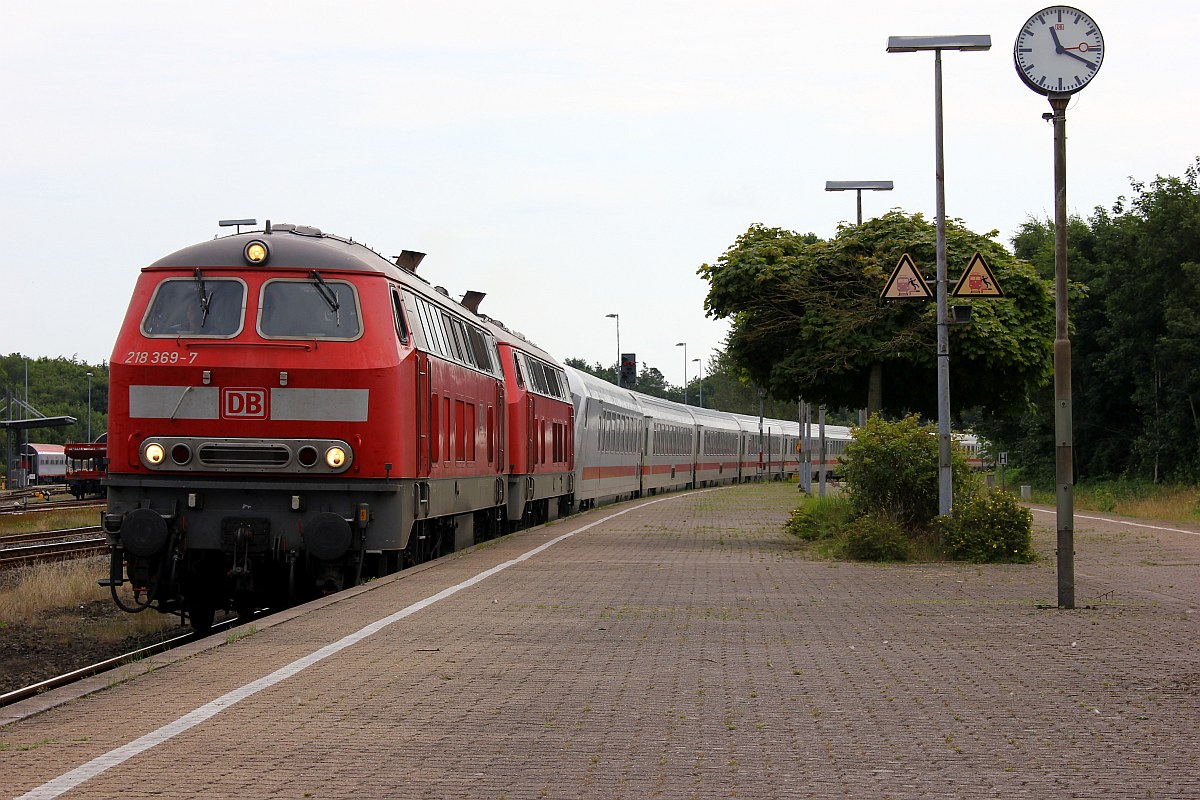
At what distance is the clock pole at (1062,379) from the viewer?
41.4 feet

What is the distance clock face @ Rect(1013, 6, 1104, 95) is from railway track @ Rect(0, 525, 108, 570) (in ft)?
39.7

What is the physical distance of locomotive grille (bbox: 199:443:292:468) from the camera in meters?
13.2

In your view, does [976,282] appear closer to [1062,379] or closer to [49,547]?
[1062,379]

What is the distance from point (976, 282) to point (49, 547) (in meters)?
15.0

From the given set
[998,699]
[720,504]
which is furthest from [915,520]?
[720,504]

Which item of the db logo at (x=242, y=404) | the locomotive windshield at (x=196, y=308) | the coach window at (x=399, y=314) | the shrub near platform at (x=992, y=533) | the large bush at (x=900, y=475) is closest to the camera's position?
the db logo at (x=242, y=404)

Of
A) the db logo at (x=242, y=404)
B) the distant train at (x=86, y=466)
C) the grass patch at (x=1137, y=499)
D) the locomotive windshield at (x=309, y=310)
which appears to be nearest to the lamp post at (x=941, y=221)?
the locomotive windshield at (x=309, y=310)

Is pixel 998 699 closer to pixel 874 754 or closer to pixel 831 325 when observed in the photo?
pixel 874 754

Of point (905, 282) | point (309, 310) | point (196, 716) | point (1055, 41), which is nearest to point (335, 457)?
point (309, 310)

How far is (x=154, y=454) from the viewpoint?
519 inches

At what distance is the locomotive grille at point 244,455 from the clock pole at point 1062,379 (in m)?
7.00

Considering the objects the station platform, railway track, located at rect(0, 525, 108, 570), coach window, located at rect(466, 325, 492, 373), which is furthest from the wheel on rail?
coach window, located at rect(466, 325, 492, 373)

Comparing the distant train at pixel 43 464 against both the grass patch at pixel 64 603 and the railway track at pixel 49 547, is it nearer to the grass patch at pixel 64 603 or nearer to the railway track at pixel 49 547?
the railway track at pixel 49 547

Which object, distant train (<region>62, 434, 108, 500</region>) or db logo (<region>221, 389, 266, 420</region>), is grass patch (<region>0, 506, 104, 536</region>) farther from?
db logo (<region>221, 389, 266, 420</region>)
